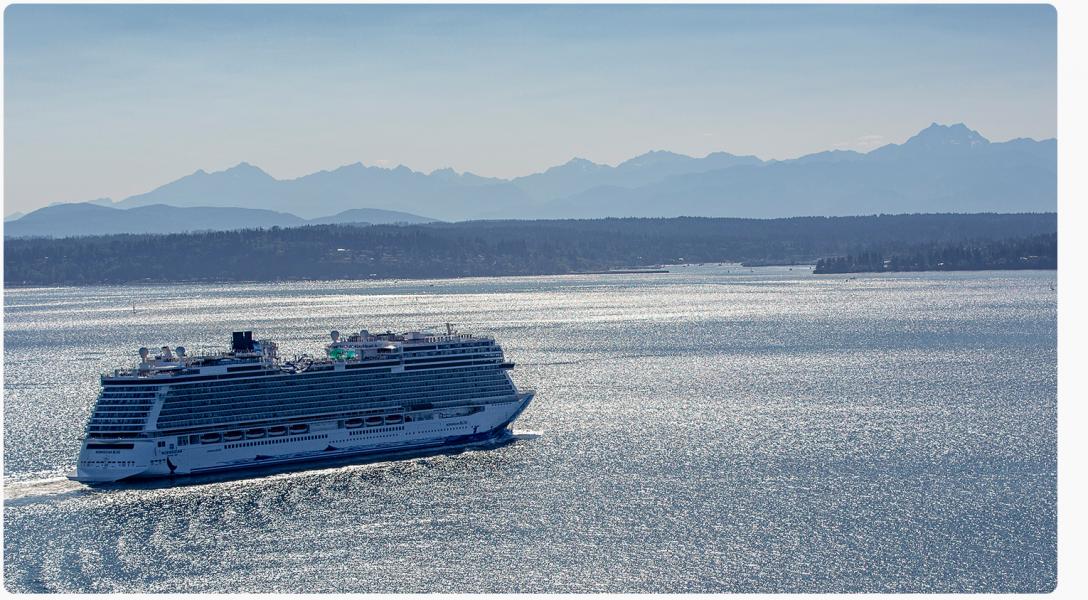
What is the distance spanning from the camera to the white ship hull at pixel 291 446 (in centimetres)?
3556

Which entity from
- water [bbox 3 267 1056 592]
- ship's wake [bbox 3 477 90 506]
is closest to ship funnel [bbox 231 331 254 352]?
water [bbox 3 267 1056 592]

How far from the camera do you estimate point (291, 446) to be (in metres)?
37.3

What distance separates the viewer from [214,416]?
3694cm

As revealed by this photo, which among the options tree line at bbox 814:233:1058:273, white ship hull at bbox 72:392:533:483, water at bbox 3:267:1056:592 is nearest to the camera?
water at bbox 3:267:1056:592

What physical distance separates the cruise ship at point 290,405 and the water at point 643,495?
1.05 metres

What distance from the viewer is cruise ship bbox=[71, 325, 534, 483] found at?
36.0 meters

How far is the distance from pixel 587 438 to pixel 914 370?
78.4 feet

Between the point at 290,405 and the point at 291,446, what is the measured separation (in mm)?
1323

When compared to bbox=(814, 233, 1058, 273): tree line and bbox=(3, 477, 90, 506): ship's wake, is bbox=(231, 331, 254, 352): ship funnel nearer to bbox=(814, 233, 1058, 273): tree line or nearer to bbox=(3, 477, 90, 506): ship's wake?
bbox=(3, 477, 90, 506): ship's wake

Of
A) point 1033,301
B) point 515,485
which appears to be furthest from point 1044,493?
point 1033,301

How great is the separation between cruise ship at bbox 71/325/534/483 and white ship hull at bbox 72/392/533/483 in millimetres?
30

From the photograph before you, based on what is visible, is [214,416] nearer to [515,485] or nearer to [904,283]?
A: [515,485]

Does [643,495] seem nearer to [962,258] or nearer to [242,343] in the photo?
[242,343]

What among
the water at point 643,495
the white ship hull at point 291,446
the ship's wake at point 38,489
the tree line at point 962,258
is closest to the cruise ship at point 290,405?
the white ship hull at point 291,446
